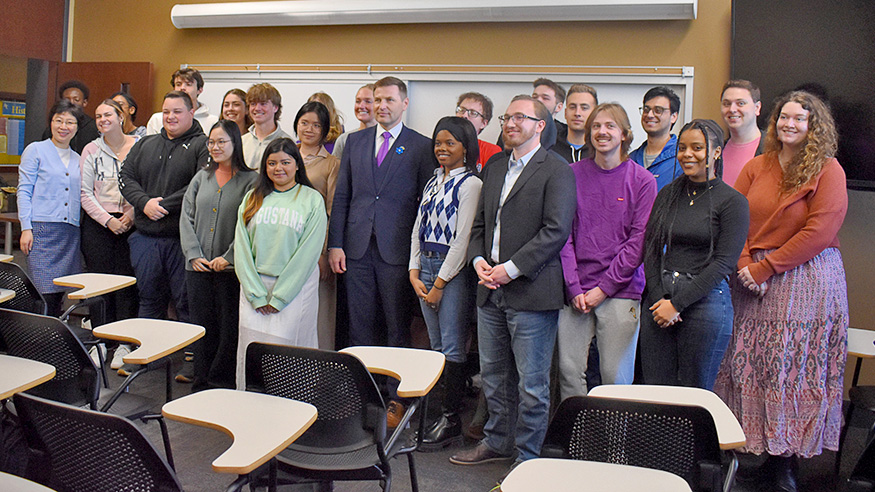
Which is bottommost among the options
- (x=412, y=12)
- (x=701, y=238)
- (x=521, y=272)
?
(x=521, y=272)

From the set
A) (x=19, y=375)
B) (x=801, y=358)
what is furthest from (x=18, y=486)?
(x=801, y=358)

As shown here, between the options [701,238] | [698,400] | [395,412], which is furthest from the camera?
[395,412]

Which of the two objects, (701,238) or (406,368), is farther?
(701,238)

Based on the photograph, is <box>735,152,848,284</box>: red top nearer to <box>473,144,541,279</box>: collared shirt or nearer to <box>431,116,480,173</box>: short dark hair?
<box>473,144,541,279</box>: collared shirt

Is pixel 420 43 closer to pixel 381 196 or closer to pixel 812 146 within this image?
pixel 381 196

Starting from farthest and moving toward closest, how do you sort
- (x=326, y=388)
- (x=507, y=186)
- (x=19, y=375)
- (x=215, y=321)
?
(x=215, y=321) → (x=507, y=186) → (x=326, y=388) → (x=19, y=375)

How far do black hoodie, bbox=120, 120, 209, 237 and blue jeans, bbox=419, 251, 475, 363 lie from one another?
163 centimetres

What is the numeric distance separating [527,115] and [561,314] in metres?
0.85

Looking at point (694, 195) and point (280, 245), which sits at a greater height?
point (694, 195)

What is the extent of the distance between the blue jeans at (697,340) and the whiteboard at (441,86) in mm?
2612

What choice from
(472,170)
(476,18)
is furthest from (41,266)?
(476,18)

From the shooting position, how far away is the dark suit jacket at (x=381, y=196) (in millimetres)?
3396

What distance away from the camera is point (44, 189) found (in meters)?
4.15

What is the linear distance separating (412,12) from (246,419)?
4.35 m
